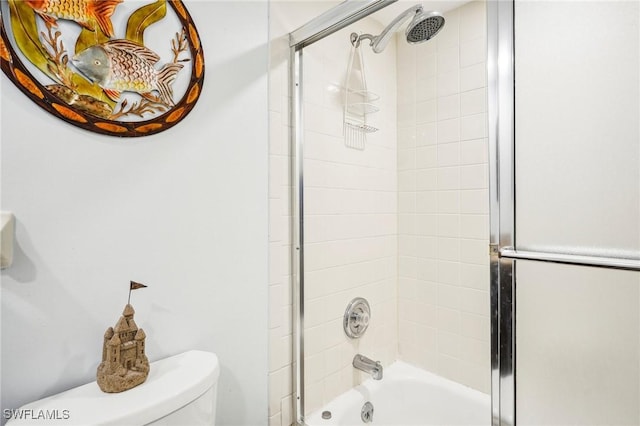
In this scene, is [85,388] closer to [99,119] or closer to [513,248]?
[99,119]

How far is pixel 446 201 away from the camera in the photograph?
169 cm

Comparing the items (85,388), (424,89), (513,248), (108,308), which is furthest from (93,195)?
(424,89)

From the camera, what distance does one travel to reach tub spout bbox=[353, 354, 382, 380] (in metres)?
1.53

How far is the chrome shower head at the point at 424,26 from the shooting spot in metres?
1.18

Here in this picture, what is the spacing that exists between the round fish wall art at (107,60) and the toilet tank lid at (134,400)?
1.99 feet

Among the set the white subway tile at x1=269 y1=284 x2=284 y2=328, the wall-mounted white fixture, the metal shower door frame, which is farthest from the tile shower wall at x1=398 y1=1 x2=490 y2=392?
the wall-mounted white fixture

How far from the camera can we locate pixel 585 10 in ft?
2.50

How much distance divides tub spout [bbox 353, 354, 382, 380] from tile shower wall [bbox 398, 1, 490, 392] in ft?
Result: 1.17

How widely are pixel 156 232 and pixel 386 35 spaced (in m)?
1.09

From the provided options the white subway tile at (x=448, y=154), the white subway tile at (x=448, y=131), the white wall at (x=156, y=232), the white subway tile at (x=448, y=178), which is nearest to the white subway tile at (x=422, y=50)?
the white subway tile at (x=448, y=131)

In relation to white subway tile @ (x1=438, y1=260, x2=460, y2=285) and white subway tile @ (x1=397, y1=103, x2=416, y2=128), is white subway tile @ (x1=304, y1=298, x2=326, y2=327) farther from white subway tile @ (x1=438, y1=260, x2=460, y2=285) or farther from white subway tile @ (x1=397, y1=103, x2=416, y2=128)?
white subway tile @ (x1=397, y1=103, x2=416, y2=128)

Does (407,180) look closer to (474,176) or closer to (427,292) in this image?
(474,176)

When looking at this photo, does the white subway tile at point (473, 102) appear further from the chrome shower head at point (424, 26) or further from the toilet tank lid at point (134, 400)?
the toilet tank lid at point (134, 400)

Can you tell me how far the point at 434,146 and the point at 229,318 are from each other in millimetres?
1261
